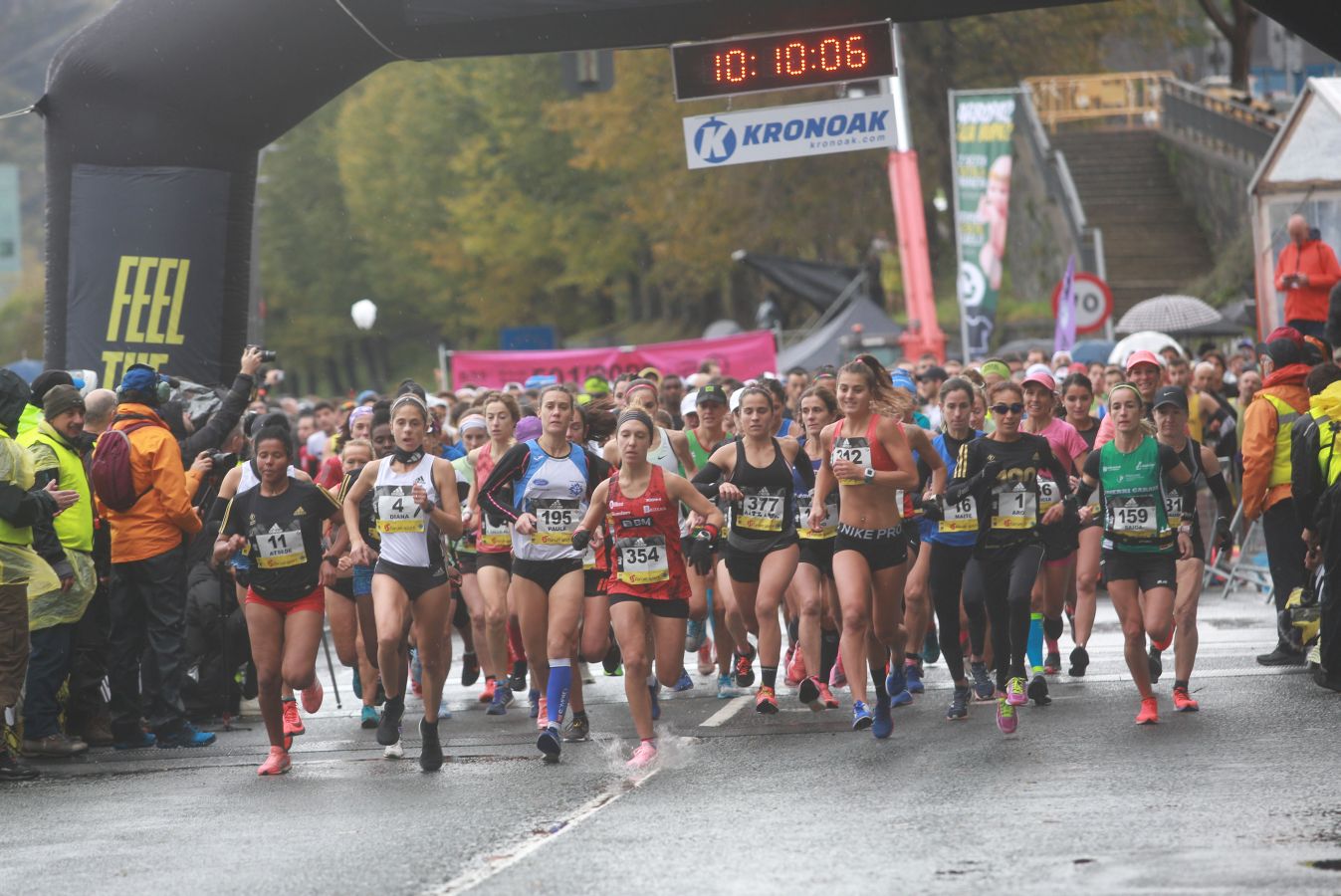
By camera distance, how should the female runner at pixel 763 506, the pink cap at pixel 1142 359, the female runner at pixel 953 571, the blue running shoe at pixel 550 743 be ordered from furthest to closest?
the pink cap at pixel 1142 359 → the female runner at pixel 763 506 → the female runner at pixel 953 571 → the blue running shoe at pixel 550 743

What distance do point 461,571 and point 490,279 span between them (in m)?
46.2

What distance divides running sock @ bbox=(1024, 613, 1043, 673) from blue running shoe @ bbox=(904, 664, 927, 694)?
2.31ft

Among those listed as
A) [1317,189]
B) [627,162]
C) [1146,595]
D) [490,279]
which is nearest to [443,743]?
[1146,595]

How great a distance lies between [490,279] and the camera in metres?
59.0

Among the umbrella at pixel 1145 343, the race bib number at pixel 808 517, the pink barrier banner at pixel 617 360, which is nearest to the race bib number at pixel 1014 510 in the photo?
the race bib number at pixel 808 517

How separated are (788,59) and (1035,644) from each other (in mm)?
5042

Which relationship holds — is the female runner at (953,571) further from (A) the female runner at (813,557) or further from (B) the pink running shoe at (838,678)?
(B) the pink running shoe at (838,678)

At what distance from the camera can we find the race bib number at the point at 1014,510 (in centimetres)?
1138

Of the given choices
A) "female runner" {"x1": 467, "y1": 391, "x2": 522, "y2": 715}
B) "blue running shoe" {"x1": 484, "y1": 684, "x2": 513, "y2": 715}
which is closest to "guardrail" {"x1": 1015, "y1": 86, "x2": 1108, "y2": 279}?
"female runner" {"x1": 467, "y1": 391, "x2": 522, "y2": 715}

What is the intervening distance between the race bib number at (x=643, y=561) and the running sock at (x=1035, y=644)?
103 inches

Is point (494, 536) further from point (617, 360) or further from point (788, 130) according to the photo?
point (617, 360)

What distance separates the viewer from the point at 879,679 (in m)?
10.9

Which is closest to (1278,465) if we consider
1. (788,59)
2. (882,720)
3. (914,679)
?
(914,679)

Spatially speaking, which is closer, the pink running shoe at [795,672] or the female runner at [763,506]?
the female runner at [763,506]
